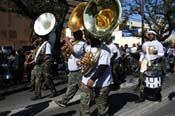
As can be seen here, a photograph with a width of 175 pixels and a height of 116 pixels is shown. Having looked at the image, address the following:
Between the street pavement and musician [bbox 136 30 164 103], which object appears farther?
musician [bbox 136 30 164 103]

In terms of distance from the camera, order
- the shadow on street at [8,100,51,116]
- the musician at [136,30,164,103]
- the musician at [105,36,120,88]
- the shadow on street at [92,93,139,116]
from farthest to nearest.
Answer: the musician at [105,36,120,88] < the musician at [136,30,164,103] < the shadow on street at [92,93,139,116] < the shadow on street at [8,100,51,116]

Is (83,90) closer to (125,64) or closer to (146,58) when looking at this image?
(146,58)

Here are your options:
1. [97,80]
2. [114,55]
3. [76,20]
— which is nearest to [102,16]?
[76,20]

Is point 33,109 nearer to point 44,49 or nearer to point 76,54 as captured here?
point 76,54

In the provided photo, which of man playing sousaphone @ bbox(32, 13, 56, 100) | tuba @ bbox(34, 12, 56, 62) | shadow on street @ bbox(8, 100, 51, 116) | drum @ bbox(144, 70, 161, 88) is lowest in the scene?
shadow on street @ bbox(8, 100, 51, 116)

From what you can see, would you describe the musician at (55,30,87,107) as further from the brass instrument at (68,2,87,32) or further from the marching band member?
the marching band member

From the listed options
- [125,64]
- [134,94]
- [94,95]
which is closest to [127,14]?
[125,64]

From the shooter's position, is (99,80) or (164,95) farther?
(164,95)

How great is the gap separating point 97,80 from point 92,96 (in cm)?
32

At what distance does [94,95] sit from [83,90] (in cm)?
28

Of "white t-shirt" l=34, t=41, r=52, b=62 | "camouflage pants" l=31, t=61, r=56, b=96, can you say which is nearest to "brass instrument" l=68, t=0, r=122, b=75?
"white t-shirt" l=34, t=41, r=52, b=62

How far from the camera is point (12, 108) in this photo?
10797 millimetres

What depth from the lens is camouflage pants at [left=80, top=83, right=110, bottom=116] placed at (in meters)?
8.08

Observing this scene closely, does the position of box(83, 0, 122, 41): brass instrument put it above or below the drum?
above
